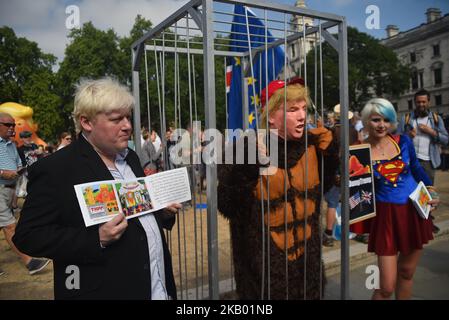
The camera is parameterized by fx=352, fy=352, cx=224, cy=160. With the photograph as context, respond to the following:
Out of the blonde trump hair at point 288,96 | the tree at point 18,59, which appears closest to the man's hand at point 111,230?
the blonde trump hair at point 288,96

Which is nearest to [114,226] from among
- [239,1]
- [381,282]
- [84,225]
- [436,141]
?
[84,225]

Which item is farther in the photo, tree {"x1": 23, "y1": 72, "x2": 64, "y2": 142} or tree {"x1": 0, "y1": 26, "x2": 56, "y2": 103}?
tree {"x1": 23, "y1": 72, "x2": 64, "y2": 142}

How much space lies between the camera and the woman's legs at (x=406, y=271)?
2666mm

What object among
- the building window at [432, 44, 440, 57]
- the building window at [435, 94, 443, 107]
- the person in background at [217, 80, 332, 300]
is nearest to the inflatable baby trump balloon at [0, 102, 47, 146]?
the person in background at [217, 80, 332, 300]

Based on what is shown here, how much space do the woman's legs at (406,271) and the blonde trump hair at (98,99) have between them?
7.60 feet

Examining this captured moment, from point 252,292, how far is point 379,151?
146cm

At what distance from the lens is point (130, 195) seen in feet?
5.41

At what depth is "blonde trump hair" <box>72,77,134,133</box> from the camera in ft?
5.27

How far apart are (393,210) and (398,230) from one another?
0.15 metres

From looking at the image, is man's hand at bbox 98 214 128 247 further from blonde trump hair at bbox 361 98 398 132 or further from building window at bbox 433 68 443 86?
building window at bbox 433 68 443 86

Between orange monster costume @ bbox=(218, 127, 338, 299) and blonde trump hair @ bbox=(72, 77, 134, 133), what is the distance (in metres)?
0.64

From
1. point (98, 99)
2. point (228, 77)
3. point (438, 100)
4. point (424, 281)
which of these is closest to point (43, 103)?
point (228, 77)

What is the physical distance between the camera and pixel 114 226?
1529mm
